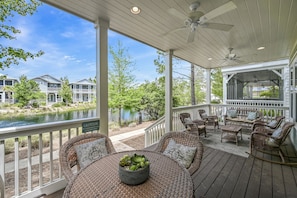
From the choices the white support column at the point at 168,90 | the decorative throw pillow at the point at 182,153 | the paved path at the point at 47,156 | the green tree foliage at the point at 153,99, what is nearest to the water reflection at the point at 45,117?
the paved path at the point at 47,156

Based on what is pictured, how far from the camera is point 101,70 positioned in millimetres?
2750

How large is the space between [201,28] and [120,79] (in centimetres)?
600

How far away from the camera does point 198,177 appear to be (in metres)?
2.60

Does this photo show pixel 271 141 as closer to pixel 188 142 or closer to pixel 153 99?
pixel 188 142

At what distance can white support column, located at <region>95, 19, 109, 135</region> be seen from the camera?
2.73 m

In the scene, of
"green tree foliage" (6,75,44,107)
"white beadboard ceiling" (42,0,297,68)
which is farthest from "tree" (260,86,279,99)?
"green tree foliage" (6,75,44,107)

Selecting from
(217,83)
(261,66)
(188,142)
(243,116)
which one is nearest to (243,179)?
(188,142)

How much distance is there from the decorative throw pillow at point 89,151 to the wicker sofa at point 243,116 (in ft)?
17.5

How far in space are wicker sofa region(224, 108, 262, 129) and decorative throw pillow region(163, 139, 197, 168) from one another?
453 cm

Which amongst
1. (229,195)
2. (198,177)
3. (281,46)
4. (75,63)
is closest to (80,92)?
(75,63)

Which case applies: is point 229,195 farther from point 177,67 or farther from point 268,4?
point 177,67

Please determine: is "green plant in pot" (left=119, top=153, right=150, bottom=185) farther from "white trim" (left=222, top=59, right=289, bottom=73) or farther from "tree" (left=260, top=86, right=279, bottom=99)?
"tree" (left=260, top=86, right=279, bottom=99)

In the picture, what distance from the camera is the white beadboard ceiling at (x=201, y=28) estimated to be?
2385 millimetres

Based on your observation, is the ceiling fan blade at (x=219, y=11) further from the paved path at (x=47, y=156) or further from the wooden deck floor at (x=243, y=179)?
the paved path at (x=47, y=156)
